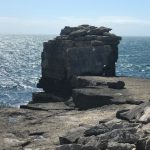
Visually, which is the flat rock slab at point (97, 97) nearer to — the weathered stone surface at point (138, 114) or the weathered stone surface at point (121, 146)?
the weathered stone surface at point (138, 114)

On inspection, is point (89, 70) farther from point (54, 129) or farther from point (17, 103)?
point (54, 129)

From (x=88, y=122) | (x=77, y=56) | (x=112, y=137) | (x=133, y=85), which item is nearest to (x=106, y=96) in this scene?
(x=88, y=122)

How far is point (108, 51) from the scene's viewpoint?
5662 cm

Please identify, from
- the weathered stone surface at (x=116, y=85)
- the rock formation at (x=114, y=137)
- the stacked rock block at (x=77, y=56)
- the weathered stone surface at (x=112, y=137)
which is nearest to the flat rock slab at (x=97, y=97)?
the weathered stone surface at (x=116, y=85)

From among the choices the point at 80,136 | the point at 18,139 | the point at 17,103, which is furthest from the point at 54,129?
the point at 17,103

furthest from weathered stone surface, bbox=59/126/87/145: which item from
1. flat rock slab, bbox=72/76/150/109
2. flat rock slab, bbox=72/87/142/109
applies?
flat rock slab, bbox=72/87/142/109

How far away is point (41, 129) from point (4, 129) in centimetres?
259

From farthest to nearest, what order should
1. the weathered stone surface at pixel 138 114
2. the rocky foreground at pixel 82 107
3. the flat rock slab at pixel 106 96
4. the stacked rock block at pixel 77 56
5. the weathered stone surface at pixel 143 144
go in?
1. the stacked rock block at pixel 77 56
2. the flat rock slab at pixel 106 96
3. the weathered stone surface at pixel 138 114
4. the rocky foreground at pixel 82 107
5. the weathered stone surface at pixel 143 144

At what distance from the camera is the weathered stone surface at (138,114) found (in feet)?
70.2

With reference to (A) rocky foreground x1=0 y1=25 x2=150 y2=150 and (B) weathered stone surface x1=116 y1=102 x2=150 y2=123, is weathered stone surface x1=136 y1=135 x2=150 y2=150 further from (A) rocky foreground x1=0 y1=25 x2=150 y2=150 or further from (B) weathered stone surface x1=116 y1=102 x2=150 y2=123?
(B) weathered stone surface x1=116 y1=102 x2=150 y2=123

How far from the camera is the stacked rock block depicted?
54.9m

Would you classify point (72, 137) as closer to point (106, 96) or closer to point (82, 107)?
point (106, 96)

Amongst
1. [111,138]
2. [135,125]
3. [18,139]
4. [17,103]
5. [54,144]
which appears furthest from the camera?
[17,103]

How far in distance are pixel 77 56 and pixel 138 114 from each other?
104ft
